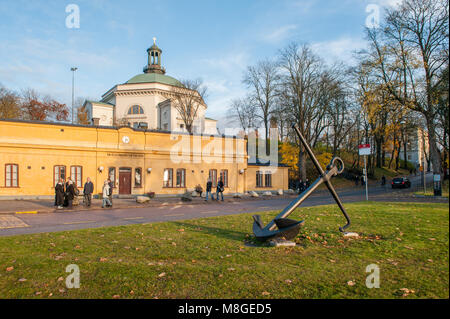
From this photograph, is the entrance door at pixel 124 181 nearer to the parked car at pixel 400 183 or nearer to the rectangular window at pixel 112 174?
the rectangular window at pixel 112 174

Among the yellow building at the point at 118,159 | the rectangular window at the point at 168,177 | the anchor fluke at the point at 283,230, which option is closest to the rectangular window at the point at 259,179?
the yellow building at the point at 118,159

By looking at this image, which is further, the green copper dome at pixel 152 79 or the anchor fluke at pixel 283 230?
the green copper dome at pixel 152 79

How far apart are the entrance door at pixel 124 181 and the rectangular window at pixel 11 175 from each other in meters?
7.81

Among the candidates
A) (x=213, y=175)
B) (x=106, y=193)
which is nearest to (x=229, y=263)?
(x=106, y=193)

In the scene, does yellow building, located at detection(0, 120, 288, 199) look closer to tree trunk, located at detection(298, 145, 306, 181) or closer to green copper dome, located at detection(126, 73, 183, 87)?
tree trunk, located at detection(298, 145, 306, 181)

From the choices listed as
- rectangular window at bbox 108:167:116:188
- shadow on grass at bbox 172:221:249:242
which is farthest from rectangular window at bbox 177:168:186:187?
shadow on grass at bbox 172:221:249:242

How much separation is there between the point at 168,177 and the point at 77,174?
319 inches

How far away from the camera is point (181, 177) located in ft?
100

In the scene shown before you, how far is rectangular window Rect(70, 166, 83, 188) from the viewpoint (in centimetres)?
2556

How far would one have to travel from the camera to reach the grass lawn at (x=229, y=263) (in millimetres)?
4363
